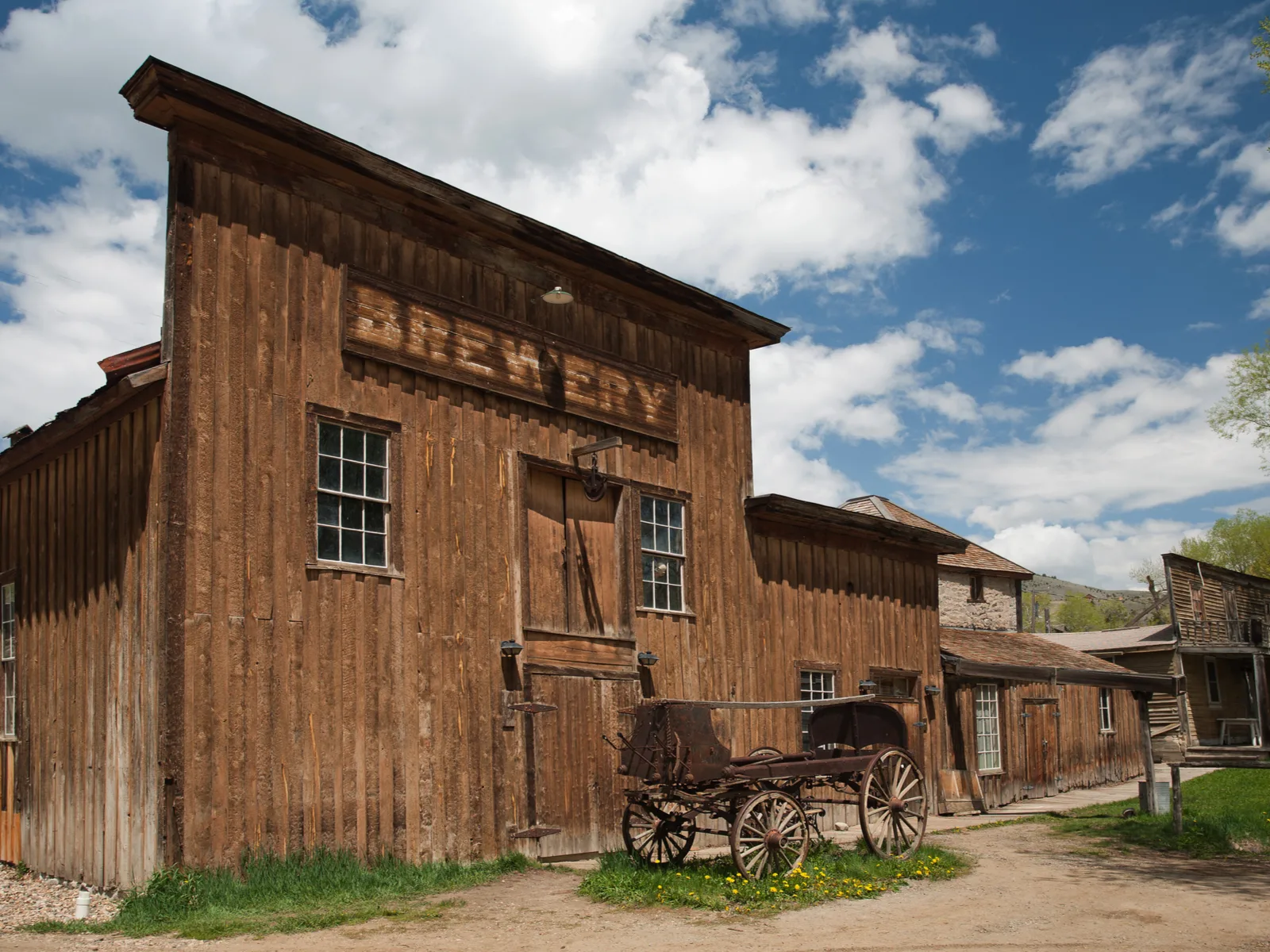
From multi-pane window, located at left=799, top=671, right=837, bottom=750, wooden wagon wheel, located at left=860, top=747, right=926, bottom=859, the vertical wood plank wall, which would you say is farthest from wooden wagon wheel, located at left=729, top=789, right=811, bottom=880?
multi-pane window, located at left=799, top=671, right=837, bottom=750

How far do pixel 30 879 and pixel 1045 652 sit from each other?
2138cm

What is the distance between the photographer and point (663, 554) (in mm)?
14508

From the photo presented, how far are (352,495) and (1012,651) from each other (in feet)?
57.4

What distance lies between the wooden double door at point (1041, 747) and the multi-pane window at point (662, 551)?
1095 cm

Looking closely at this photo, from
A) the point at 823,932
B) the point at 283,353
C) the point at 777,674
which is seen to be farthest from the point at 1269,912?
the point at 283,353

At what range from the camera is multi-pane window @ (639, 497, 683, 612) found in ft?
46.9

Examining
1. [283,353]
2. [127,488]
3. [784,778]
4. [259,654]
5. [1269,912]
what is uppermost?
[283,353]

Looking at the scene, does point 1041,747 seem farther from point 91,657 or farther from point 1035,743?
point 91,657

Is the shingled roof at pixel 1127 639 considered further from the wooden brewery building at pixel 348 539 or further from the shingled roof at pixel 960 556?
the wooden brewery building at pixel 348 539

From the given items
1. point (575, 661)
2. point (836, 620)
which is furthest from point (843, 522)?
point (575, 661)

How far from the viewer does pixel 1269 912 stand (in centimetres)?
936

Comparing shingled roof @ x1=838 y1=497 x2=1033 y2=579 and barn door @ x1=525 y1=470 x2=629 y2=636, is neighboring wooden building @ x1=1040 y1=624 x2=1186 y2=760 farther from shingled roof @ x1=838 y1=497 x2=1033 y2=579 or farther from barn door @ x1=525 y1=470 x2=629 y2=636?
barn door @ x1=525 y1=470 x2=629 y2=636

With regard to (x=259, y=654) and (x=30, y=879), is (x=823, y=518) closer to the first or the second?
(x=259, y=654)

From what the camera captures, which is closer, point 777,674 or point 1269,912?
point 1269,912
